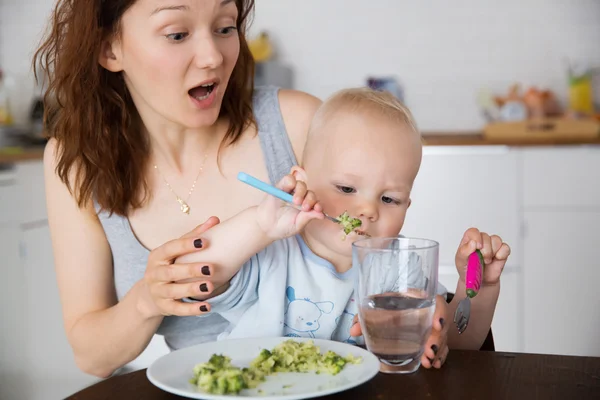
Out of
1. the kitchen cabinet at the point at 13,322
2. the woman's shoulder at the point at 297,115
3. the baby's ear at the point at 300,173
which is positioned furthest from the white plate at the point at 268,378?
the kitchen cabinet at the point at 13,322

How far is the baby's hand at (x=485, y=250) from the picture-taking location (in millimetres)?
1204

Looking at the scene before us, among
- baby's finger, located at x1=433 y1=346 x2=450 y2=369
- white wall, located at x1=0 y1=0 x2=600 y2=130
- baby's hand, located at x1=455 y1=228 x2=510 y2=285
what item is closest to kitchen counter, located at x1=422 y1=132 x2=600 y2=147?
white wall, located at x1=0 y1=0 x2=600 y2=130

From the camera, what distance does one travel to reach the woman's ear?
4.95 feet

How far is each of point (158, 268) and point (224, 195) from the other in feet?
1.64

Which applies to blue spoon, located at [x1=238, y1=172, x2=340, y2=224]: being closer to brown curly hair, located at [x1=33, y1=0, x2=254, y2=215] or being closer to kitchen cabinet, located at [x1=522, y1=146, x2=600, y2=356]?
brown curly hair, located at [x1=33, y1=0, x2=254, y2=215]

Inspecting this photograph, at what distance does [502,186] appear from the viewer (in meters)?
3.25

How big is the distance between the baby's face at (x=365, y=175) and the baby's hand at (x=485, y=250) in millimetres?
146

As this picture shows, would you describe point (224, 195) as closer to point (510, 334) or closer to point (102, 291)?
point (102, 291)

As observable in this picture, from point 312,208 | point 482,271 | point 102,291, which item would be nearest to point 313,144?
point 312,208

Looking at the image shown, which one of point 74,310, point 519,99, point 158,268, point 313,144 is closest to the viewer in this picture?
point 158,268

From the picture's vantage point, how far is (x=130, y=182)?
5.24ft

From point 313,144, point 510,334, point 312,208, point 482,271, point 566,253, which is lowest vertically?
point 510,334

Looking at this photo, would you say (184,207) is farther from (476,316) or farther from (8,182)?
(8,182)

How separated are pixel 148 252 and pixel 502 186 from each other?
2049mm
